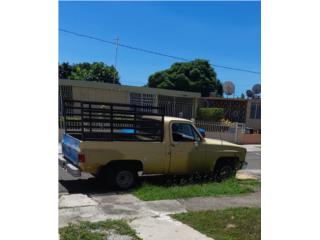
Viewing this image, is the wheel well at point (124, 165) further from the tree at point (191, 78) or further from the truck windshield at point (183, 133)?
the tree at point (191, 78)

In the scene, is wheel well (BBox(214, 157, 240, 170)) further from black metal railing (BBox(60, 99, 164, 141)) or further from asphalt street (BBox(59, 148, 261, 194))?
asphalt street (BBox(59, 148, 261, 194))

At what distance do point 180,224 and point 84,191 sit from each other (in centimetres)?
300

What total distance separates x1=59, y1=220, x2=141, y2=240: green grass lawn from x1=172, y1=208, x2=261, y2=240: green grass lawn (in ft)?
3.45

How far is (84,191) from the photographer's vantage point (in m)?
8.53

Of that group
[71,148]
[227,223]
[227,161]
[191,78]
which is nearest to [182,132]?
[227,161]

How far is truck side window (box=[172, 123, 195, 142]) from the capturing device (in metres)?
9.30

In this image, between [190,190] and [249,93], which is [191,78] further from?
[190,190]

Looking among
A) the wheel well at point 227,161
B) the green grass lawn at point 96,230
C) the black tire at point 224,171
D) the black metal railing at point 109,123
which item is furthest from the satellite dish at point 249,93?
the green grass lawn at point 96,230

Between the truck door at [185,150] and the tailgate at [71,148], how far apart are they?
6.91ft

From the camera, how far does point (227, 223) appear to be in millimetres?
6348

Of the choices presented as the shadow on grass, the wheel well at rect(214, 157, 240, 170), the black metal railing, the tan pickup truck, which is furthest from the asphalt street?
the wheel well at rect(214, 157, 240, 170)

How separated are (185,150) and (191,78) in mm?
36513
